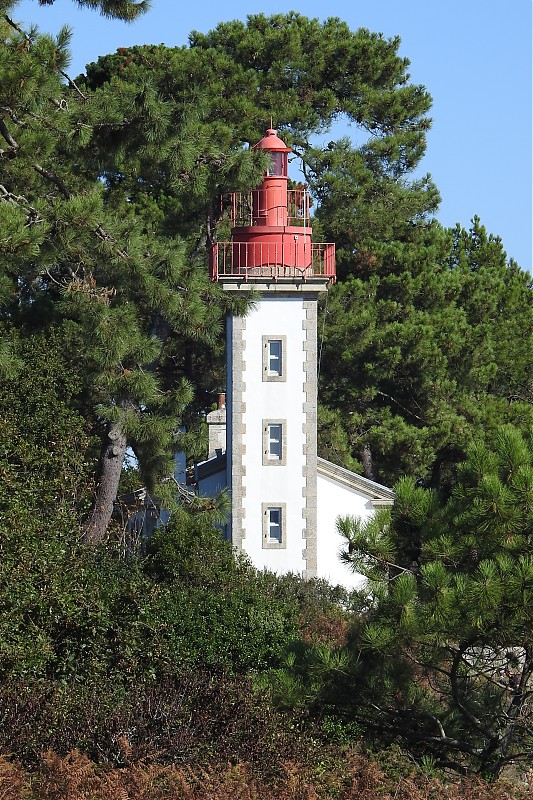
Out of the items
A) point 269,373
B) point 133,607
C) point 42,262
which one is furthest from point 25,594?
point 269,373

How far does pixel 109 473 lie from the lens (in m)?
23.5

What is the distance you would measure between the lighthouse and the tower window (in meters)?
0.02

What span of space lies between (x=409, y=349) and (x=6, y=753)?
2222 centimetres

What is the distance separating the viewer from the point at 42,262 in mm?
20594

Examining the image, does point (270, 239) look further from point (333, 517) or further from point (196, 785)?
point (196, 785)

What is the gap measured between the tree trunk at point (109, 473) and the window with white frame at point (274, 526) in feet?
10.5

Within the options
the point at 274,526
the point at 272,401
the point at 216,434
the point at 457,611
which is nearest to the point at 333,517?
the point at 274,526

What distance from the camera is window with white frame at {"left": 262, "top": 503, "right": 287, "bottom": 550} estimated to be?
25.9 m

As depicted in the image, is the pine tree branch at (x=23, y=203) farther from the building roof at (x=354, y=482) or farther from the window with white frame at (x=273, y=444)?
the building roof at (x=354, y=482)

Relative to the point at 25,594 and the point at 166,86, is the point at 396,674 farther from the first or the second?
the point at 166,86

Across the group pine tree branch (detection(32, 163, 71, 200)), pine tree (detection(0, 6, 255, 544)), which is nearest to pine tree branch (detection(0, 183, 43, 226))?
pine tree (detection(0, 6, 255, 544))

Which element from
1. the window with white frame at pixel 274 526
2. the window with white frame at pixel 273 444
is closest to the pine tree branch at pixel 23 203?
the window with white frame at pixel 273 444

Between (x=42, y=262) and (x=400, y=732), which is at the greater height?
(x=42, y=262)

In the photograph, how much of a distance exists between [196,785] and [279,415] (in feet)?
49.1
